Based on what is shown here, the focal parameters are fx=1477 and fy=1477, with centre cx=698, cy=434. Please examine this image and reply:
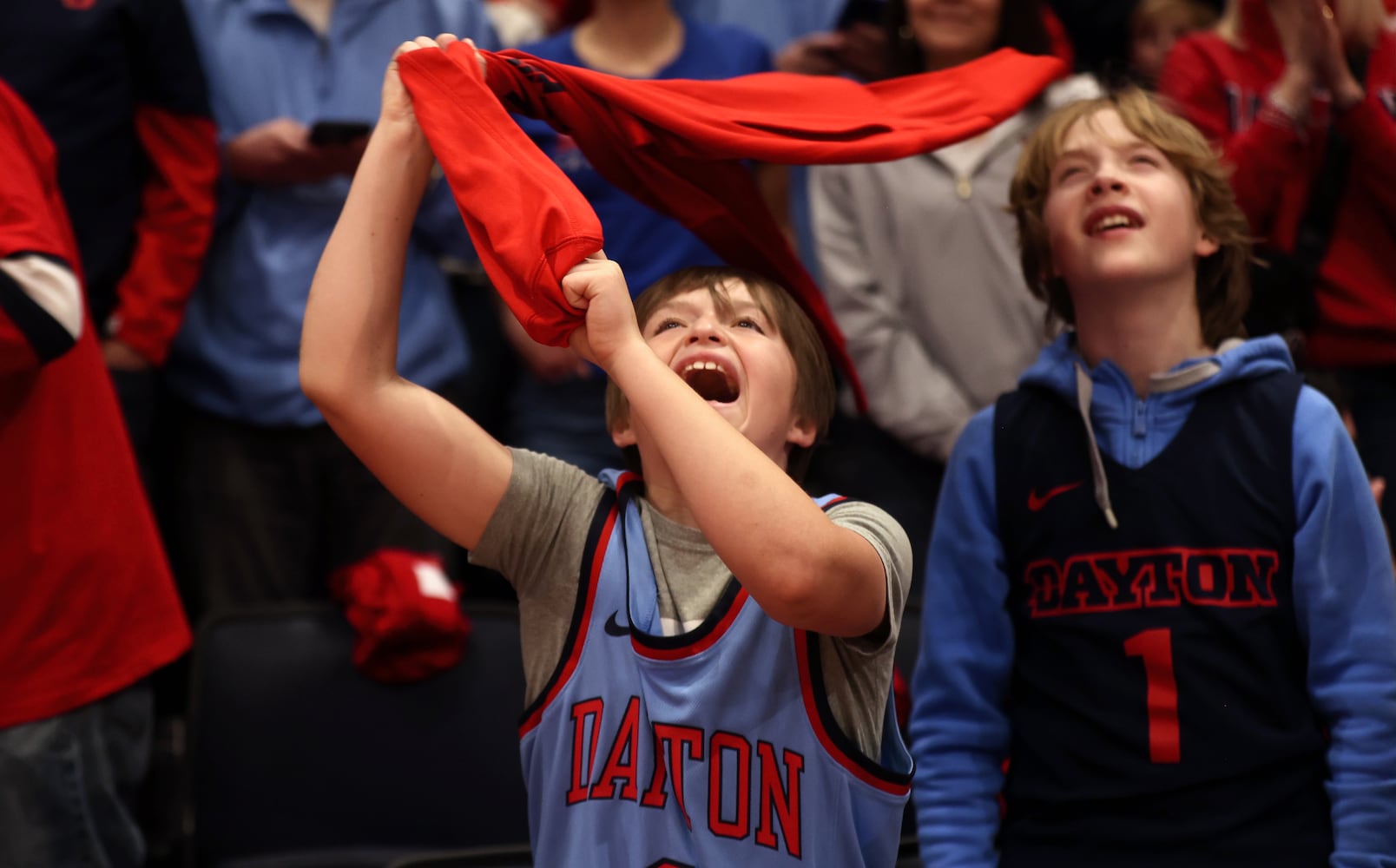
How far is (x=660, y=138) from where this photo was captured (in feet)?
5.76

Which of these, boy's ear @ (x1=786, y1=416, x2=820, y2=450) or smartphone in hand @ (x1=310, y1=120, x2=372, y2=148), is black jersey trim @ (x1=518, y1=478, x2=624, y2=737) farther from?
smartphone in hand @ (x1=310, y1=120, x2=372, y2=148)

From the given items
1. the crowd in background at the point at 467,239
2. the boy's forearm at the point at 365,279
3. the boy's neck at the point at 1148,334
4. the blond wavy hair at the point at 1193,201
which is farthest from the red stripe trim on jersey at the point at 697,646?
the crowd in background at the point at 467,239

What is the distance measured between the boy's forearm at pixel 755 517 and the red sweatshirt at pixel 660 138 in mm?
156

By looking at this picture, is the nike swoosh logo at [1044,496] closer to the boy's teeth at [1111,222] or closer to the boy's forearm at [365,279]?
the boy's teeth at [1111,222]

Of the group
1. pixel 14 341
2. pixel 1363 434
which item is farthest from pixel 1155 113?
pixel 14 341

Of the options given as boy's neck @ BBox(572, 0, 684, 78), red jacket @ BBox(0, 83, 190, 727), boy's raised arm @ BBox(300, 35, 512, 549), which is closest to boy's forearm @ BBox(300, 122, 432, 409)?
boy's raised arm @ BBox(300, 35, 512, 549)

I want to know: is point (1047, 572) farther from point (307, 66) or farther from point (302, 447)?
point (307, 66)

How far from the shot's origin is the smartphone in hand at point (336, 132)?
2.73 meters

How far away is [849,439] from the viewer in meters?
2.82

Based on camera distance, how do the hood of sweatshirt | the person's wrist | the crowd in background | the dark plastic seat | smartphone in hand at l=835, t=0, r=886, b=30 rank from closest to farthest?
the person's wrist
the hood of sweatshirt
the dark plastic seat
the crowd in background
smartphone in hand at l=835, t=0, r=886, b=30

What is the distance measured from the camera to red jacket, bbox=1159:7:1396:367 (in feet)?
8.05

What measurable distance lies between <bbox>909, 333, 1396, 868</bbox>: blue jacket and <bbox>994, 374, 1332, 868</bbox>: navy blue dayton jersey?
3 centimetres

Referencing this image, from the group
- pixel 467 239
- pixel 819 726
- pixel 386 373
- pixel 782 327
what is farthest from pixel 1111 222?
pixel 467 239

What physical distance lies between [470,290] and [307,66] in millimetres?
599
